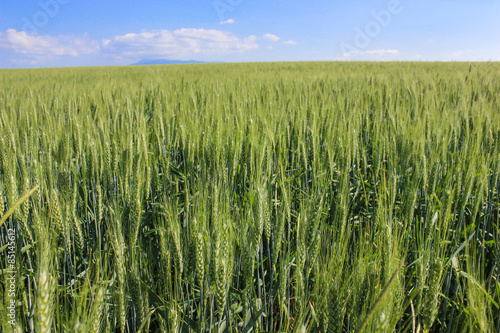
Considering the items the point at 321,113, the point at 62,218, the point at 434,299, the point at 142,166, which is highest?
the point at 321,113

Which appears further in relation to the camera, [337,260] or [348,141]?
[348,141]

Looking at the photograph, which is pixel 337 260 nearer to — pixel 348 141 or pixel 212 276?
pixel 212 276

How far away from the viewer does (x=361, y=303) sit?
71cm

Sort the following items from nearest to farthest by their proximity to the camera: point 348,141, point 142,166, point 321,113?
point 142,166
point 348,141
point 321,113

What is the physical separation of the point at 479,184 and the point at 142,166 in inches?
58.1

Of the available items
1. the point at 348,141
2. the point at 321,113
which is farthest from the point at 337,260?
the point at 321,113

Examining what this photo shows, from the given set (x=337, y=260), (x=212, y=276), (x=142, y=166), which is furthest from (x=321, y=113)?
(x=212, y=276)

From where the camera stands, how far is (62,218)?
39.3 inches

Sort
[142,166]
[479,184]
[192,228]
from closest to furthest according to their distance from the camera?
[192,228], [479,184], [142,166]

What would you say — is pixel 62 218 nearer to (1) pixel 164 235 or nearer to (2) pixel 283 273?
(1) pixel 164 235

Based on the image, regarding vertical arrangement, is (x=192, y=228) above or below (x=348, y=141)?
below

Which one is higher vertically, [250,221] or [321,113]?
[321,113]

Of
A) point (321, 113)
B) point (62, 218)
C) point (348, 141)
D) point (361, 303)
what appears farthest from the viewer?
point (321, 113)

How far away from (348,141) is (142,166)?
103cm
